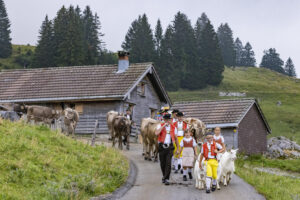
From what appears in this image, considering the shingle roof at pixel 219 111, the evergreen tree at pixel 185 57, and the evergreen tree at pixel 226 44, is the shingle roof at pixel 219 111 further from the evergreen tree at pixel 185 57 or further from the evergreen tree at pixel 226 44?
the evergreen tree at pixel 226 44

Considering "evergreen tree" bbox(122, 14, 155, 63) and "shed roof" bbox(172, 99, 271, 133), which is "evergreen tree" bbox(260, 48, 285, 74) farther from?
"shed roof" bbox(172, 99, 271, 133)

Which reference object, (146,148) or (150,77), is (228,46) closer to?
(150,77)

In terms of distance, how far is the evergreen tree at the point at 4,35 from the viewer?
343 ft

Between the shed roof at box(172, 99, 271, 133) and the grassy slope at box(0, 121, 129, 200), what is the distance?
56.0 feet

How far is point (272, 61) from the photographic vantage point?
15850 cm

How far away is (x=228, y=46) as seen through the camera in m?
140

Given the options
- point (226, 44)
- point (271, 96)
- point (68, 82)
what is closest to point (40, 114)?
point (68, 82)

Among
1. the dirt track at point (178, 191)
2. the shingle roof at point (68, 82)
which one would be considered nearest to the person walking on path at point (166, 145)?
the dirt track at point (178, 191)

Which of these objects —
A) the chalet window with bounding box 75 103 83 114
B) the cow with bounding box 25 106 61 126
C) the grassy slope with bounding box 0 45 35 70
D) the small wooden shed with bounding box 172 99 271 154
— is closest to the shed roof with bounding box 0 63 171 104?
the chalet window with bounding box 75 103 83 114

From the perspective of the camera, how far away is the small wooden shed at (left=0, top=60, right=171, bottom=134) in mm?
30250

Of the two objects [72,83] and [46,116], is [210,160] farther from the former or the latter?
[72,83]

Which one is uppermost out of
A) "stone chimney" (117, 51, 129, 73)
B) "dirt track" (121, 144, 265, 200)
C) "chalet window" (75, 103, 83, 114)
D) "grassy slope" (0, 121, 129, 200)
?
"stone chimney" (117, 51, 129, 73)

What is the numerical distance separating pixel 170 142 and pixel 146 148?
18.9 feet

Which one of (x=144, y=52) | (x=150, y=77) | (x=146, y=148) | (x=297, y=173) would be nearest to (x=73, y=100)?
(x=150, y=77)
